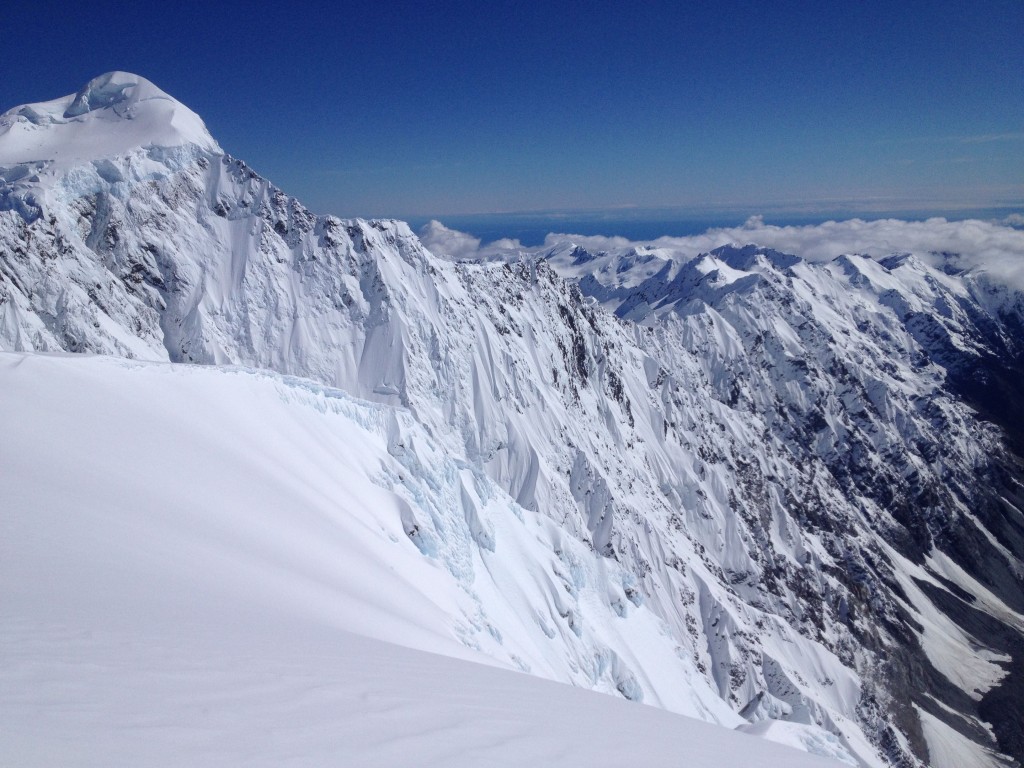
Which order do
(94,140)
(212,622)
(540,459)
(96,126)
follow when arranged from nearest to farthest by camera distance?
(212,622) < (94,140) < (96,126) < (540,459)

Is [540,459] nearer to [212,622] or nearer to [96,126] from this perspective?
[96,126]

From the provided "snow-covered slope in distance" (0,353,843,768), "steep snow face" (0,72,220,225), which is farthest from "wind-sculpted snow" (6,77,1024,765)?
"snow-covered slope in distance" (0,353,843,768)

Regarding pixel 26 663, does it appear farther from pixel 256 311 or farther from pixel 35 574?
pixel 256 311

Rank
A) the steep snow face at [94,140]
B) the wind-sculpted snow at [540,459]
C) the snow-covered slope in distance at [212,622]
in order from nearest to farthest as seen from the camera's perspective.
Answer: the snow-covered slope in distance at [212,622] < the wind-sculpted snow at [540,459] < the steep snow face at [94,140]

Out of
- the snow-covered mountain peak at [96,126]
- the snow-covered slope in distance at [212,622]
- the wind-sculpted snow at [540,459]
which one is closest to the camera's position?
the snow-covered slope in distance at [212,622]

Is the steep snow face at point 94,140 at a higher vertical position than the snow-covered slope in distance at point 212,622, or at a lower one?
higher

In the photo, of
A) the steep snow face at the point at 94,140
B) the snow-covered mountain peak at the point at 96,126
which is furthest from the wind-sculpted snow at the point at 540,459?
the snow-covered mountain peak at the point at 96,126

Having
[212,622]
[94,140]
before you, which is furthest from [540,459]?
[212,622]

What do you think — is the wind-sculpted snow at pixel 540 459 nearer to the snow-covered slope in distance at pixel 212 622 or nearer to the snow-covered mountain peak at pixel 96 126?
the snow-covered mountain peak at pixel 96 126
